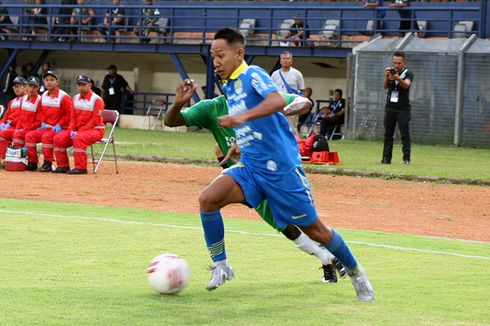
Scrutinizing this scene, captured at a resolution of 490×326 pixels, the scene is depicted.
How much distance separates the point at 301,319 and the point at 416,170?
1474 centimetres

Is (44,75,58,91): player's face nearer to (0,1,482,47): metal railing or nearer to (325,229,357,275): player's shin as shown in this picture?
(0,1,482,47): metal railing

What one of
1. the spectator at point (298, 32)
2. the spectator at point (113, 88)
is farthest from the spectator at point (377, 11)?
the spectator at point (113, 88)

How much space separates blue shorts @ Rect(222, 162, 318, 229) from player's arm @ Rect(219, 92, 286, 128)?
1.73ft

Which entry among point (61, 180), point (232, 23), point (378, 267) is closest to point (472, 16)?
point (232, 23)

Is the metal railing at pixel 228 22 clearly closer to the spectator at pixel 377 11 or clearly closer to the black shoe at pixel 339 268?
the spectator at pixel 377 11

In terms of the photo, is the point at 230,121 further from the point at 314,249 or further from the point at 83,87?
the point at 83,87

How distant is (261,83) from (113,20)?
32.4 meters

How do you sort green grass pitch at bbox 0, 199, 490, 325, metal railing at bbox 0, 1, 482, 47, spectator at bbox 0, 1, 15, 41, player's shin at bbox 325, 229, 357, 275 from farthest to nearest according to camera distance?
spectator at bbox 0, 1, 15, 41 < metal railing at bbox 0, 1, 482, 47 < player's shin at bbox 325, 229, 357, 275 < green grass pitch at bbox 0, 199, 490, 325

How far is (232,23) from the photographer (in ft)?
127

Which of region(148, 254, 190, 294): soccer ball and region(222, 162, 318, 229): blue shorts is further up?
region(222, 162, 318, 229): blue shorts

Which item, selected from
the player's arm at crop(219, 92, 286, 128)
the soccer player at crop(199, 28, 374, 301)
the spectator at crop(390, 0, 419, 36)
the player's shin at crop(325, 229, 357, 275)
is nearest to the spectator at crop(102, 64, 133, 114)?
the spectator at crop(390, 0, 419, 36)

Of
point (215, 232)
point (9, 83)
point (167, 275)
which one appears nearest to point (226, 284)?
point (215, 232)

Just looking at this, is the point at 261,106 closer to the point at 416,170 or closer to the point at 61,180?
the point at 61,180

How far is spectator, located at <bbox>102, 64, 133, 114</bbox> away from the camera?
127 ft
